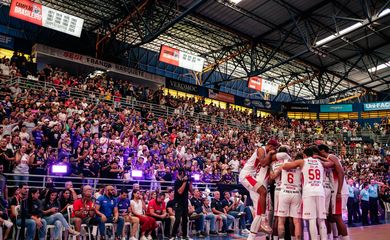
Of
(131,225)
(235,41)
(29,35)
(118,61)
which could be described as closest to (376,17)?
(235,41)

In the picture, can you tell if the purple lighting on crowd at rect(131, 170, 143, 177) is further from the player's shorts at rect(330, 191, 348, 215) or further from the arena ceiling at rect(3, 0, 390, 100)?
the arena ceiling at rect(3, 0, 390, 100)

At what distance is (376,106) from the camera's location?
41812 millimetres

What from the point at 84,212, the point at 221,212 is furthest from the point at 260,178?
the point at 221,212

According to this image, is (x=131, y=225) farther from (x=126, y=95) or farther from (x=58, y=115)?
(x=126, y=95)

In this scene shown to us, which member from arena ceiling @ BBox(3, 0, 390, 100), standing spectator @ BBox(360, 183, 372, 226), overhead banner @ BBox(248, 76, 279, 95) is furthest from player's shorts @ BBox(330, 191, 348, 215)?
overhead banner @ BBox(248, 76, 279, 95)

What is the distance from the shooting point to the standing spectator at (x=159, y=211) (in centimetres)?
1077

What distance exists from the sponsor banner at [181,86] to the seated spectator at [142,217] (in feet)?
66.6

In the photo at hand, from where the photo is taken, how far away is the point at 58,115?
1553 centimetres

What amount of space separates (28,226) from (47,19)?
15.4m

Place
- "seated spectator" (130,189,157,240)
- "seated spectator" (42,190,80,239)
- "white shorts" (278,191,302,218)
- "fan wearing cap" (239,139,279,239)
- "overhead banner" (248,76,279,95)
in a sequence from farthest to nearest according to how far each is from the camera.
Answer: "overhead banner" (248,76,279,95), "seated spectator" (130,189,157,240), "seated spectator" (42,190,80,239), "fan wearing cap" (239,139,279,239), "white shorts" (278,191,302,218)

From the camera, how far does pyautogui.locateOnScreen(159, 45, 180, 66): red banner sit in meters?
25.2

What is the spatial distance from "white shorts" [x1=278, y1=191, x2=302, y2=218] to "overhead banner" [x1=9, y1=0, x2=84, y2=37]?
18233 millimetres

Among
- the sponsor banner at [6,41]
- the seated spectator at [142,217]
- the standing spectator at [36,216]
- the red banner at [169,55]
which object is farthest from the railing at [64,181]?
the sponsor banner at [6,41]

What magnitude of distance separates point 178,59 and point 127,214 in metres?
17.2
